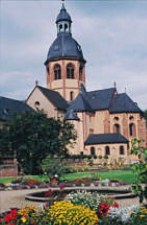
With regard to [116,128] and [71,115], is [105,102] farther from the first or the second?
[71,115]

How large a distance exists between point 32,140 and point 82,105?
100ft

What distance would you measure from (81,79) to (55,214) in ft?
254

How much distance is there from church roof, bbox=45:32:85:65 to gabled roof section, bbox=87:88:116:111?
8.53 m

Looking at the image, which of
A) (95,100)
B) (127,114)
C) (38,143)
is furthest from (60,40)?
(38,143)

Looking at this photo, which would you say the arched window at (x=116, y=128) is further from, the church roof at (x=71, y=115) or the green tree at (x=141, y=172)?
the green tree at (x=141, y=172)

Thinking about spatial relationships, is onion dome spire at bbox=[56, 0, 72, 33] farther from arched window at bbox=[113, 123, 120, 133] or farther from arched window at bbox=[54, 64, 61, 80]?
arched window at bbox=[113, 123, 120, 133]

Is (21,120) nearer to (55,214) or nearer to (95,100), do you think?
(95,100)

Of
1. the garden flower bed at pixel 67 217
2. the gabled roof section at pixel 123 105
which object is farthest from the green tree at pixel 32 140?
the garden flower bed at pixel 67 217

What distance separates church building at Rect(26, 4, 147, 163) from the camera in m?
74.0

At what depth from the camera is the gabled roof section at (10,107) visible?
68.8 metres

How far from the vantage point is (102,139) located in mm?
74250

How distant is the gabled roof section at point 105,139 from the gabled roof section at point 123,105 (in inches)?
263

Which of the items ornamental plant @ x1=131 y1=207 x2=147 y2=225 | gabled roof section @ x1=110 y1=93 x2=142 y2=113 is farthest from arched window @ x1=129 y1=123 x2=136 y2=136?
ornamental plant @ x1=131 y1=207 x2=147 y2=225

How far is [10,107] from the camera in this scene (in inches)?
2847
